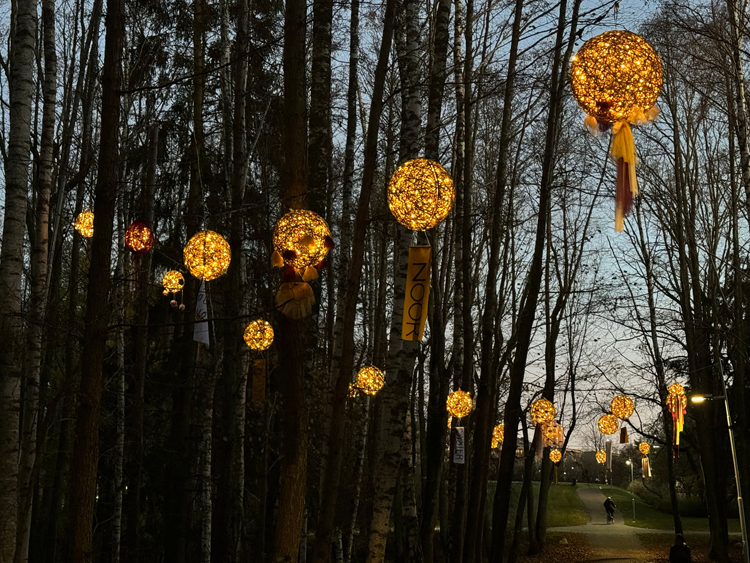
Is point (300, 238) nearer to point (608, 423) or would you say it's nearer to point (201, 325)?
point (201, 325)

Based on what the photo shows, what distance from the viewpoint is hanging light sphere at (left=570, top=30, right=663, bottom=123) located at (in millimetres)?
5383

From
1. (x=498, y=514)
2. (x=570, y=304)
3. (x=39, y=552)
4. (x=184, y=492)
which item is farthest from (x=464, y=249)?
(x=570, y=304)

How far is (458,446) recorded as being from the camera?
12.0m

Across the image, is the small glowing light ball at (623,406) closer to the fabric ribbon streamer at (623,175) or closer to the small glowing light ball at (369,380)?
the small glowing light ball at (369,380)

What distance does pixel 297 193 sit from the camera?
264 inches

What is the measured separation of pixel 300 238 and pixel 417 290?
1.16 meters

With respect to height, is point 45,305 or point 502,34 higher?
point 502,34

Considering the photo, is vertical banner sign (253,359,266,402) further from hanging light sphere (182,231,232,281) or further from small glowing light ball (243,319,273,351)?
hanging light sphere (182,231,232,281)

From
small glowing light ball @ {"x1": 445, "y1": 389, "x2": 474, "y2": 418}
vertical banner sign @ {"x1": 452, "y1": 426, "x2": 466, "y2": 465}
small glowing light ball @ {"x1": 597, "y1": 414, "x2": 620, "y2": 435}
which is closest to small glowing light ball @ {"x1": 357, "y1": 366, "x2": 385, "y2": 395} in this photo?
vertical banner sign @ {"x1": 452, "y1": 426, "x2": 466, "y2": 465}

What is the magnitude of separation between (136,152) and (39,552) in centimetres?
936

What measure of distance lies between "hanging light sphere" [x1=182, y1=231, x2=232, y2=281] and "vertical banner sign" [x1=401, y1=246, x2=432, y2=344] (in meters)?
2.60

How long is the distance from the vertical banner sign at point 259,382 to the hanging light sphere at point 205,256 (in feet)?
5.81

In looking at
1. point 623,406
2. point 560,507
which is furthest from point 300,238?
point 560,507

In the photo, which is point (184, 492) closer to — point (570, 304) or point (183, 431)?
point (183, 431)
